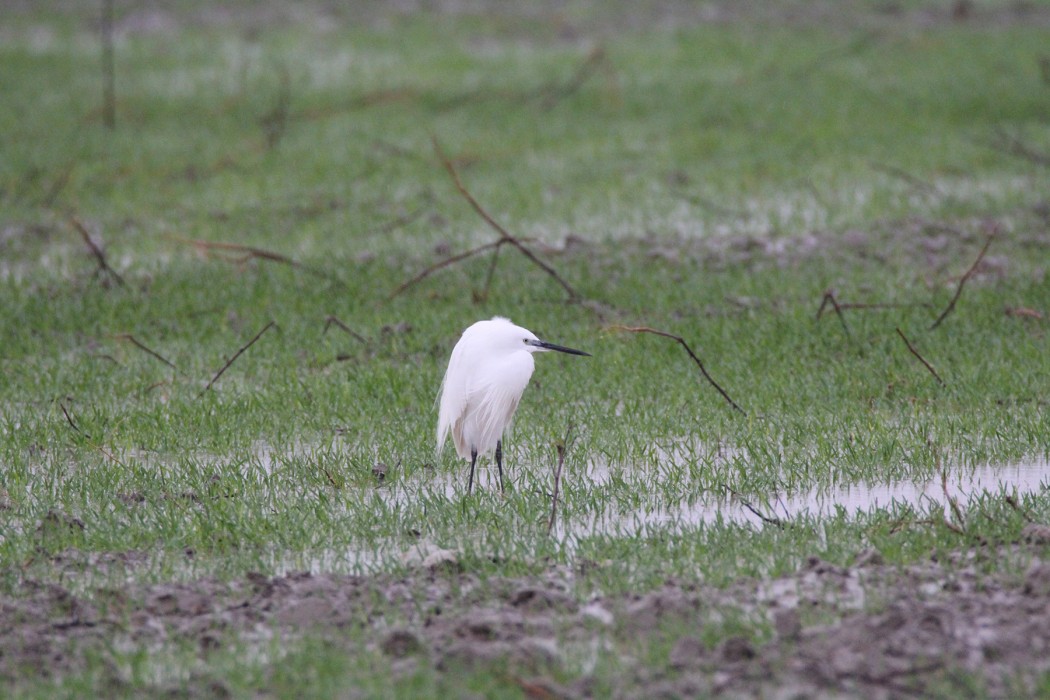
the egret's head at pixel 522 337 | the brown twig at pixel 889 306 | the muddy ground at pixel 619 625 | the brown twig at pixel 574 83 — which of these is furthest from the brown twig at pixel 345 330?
the brown twig at pixel 574 83

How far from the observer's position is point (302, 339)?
7211 millimetres

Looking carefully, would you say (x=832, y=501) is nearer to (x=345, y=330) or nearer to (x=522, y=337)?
(x=522, y=337)

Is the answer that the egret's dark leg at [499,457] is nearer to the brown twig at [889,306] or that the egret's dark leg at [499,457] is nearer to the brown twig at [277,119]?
the brown twig at [889,306]

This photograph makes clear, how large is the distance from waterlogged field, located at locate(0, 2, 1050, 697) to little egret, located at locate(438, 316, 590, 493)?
0.82 feet

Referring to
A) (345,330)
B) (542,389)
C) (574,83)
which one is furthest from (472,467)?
(574,83)

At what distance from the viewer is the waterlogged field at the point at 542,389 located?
11.4ft

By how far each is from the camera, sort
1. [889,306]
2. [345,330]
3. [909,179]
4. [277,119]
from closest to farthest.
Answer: [889,306], [345,330], [909,179], [277,119]

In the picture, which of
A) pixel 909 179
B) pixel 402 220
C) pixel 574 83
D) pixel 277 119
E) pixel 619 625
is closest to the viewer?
pixel 619 625

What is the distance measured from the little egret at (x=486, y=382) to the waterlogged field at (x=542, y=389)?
9.9 inches

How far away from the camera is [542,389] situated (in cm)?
624

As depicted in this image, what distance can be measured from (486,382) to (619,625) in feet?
5.16

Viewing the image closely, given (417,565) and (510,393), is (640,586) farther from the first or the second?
(510,393)

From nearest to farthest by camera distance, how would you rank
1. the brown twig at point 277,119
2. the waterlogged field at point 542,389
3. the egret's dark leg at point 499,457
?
the waterlogged field at point 542,389 → the egret's dark leg at point 499,457 → the brown twig at point 277,119

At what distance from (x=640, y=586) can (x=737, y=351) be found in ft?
9.64
